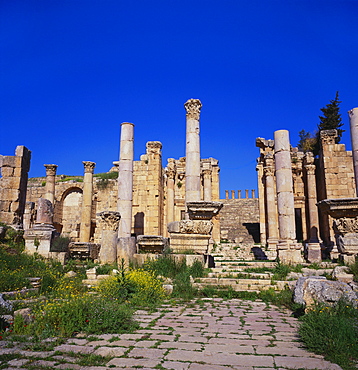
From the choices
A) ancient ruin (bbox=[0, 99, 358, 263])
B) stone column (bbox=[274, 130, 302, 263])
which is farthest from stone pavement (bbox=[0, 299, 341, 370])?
stone column (bbox=[274, 130, 302, 263])

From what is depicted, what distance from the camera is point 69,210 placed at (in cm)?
2944

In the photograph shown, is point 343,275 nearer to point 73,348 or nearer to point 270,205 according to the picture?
point 73,348

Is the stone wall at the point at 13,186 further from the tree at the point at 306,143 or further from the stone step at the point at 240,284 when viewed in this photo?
the tree at the point at 306,143

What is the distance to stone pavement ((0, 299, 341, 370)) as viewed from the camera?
376cm

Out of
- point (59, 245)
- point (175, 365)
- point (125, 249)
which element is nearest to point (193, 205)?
point (125, 249)

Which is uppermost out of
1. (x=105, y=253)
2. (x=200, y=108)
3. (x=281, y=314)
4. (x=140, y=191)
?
(x=200, y=108)

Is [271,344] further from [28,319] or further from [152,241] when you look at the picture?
[152,241]

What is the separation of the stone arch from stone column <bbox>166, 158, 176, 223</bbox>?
30.6 feet

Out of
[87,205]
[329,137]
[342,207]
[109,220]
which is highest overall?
[329,137]

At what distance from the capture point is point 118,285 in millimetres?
7844

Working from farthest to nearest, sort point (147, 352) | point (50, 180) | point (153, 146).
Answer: point (153, 146)
point (50, 180)
point (147, 352)

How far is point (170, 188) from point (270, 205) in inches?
285

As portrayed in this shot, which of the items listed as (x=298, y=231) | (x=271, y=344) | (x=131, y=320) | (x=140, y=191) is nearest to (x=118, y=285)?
(x=131, y=320)

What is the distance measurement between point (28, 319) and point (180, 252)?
6.51 meters
